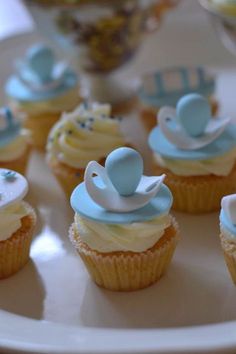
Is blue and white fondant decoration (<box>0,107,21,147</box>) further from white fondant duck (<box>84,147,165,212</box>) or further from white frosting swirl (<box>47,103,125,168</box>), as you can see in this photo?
white fondant duck (<box>84,147,165,212</box>)

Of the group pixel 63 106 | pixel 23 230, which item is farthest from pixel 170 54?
pixel 23 230

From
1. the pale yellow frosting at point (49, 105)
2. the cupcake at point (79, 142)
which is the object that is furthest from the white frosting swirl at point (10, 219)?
the pale yellow frosting at point (49, 105)

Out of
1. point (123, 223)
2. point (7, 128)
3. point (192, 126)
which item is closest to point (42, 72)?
point (7, 128)

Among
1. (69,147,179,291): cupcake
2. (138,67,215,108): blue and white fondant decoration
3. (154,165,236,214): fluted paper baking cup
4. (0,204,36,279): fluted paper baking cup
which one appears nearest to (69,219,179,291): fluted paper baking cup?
(69,147,179,291): cupcake

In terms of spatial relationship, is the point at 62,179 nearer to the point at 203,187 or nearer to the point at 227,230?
the point at 203,187

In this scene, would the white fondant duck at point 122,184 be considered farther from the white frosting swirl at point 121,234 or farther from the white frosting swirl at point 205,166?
the white frosting swirl at point 205,166

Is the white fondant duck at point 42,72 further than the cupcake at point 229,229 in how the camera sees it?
Yes
